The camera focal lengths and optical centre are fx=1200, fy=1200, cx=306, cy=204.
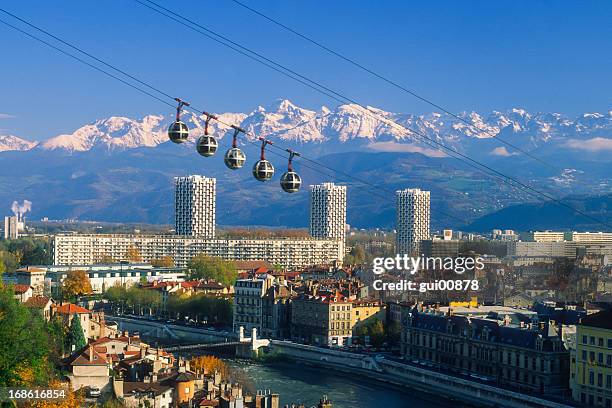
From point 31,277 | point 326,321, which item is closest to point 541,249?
point 31,277

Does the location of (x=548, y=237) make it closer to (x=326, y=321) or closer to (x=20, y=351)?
(x=326, y=321)

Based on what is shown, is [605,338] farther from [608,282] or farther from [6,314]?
[608,282]

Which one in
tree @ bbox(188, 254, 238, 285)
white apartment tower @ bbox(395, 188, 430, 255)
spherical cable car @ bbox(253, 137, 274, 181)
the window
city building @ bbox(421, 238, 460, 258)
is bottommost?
the window

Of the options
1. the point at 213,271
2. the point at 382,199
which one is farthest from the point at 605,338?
the point at 382,199

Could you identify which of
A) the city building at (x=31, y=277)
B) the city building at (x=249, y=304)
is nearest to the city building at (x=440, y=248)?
the city building at (x=31, y=277)

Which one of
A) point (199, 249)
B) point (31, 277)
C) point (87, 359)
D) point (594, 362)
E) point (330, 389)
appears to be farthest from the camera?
point (199, 249)

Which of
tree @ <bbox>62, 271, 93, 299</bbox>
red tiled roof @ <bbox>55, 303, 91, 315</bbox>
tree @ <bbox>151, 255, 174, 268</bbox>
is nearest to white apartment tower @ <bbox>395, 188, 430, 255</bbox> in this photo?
tree @ <bbox>151, 255, 174, 268</bbox>

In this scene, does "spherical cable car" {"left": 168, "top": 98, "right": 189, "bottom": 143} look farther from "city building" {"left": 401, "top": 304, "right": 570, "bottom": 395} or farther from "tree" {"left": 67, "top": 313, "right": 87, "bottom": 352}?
"city building" {"left": 401, "top": 304, "right": 570, "bottom": 395}

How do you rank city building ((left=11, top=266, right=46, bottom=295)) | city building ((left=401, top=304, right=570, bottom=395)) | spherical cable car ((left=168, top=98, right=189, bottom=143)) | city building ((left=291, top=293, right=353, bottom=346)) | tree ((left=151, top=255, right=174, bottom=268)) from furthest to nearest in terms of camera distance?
tree ((left=151, top=255, right=174, bottom=268)), city building ((left=11, top=266, right=46, bottom=295)), city building ((left=291, top=293, right=353, bottom=346)), city building ((left=401, top=304, right=570, bottom=395)), spherical cable car ((left=168, top=98, right=189, bottom=143))
